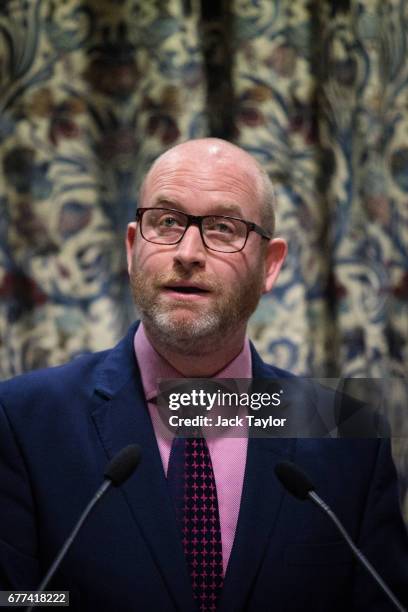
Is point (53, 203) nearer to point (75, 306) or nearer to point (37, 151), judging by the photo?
point (37, 151)

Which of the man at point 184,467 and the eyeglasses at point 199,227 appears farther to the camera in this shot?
the eyeglasses at point 199,227

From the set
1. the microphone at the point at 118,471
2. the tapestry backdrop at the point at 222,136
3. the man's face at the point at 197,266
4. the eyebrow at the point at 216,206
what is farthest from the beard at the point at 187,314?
the tapestry backdrop at the point at 222,136

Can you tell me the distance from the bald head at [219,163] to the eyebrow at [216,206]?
0.06 metres

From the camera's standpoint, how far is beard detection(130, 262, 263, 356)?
3.33 feet

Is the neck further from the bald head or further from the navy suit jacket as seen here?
the bald head

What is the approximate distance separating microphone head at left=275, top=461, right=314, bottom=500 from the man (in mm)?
114

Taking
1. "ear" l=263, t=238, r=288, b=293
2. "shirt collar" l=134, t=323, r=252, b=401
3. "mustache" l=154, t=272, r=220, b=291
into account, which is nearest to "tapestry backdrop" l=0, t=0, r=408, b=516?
"ear" l=263, t=238, r=288, b=293

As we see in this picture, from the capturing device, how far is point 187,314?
101 centimetres

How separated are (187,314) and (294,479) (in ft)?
0.98

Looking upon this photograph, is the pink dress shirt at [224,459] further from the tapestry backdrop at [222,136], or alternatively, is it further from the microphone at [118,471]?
the tapestry backdrop at [222,136]

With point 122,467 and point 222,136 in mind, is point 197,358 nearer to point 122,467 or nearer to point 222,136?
point 122,467

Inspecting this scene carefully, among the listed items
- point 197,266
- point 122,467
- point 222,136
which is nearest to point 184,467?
point 122,467

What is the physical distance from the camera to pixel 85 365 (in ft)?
3.67

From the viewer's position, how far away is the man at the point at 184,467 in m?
0.87
